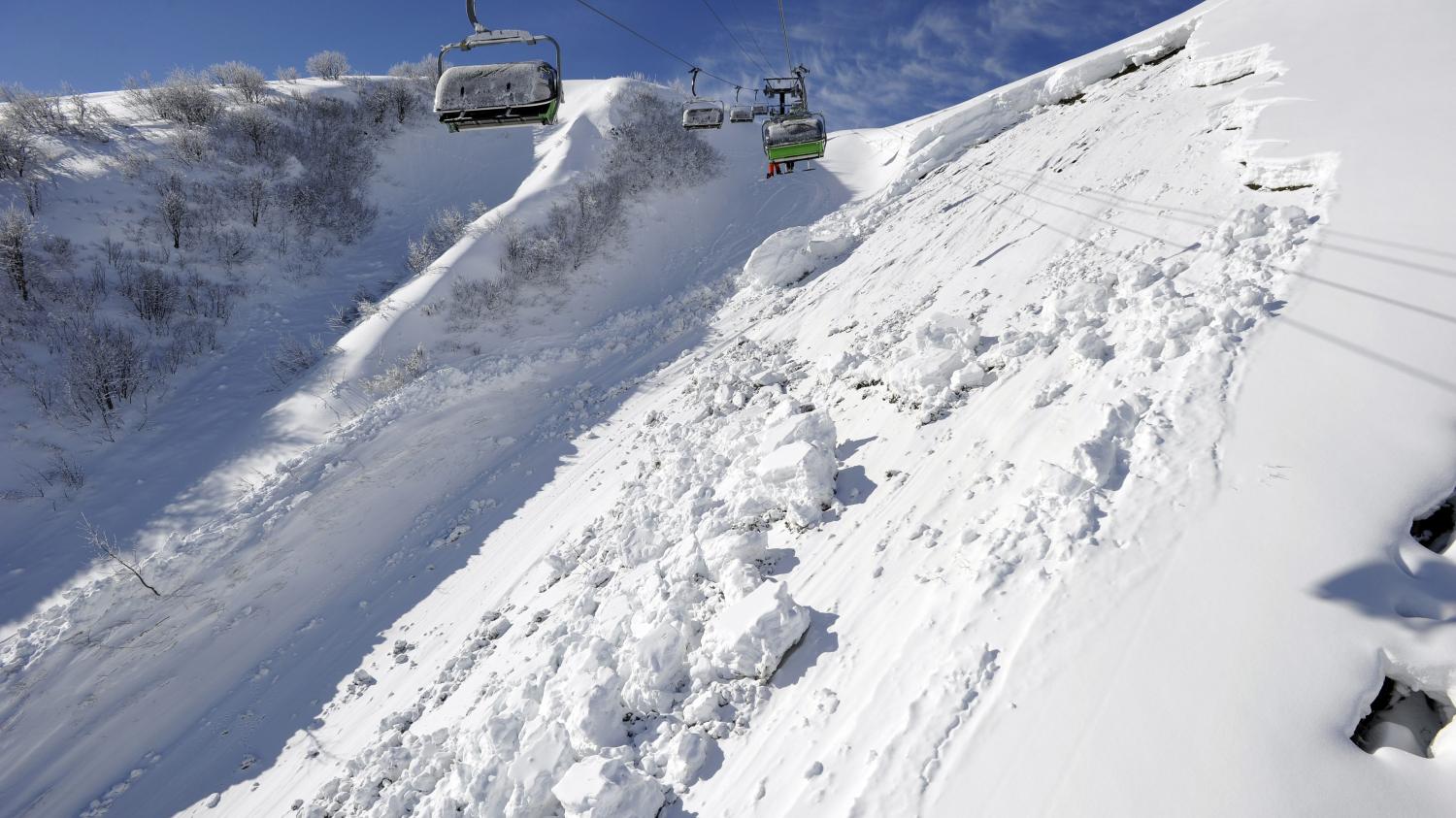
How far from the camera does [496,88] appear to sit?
812 centimetres

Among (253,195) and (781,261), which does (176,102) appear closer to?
(253,195)

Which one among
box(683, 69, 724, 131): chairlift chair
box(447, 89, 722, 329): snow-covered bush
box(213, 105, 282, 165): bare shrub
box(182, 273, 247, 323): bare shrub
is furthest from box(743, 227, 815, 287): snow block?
box(213, 105, 282, 165): bare shrub

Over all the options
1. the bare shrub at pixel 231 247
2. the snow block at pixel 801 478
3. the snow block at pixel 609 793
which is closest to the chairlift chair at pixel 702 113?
the snow block at pixel 801 478

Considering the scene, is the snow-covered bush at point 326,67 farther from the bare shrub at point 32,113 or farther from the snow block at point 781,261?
the snow block at point 781,261

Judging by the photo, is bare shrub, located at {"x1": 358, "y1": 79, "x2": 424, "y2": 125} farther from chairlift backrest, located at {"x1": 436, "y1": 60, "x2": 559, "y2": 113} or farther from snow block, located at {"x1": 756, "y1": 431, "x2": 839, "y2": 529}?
snow block, located at {"x1": 756, "y1": 431, "x2": 839, "y2": 529}

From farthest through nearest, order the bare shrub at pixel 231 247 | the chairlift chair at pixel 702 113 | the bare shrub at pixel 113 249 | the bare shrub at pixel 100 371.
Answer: the bare shrub at pixel 231 247, the bare shrub at pixel 113 249, the bare shrub at pixel 100 371, the chairlift chair at pixel 702 113

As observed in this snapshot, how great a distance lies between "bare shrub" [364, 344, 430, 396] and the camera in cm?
1498

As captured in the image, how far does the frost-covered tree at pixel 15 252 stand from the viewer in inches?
615

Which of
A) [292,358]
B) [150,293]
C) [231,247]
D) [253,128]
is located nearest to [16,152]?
[231,247]

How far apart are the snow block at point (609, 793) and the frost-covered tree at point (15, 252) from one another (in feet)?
71.2

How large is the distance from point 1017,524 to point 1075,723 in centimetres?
169

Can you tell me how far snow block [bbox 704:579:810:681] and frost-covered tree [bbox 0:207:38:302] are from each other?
22110 mm

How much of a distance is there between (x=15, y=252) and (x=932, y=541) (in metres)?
24.2

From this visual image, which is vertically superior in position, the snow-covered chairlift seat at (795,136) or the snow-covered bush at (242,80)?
the snow-covered bush at (242,80)
